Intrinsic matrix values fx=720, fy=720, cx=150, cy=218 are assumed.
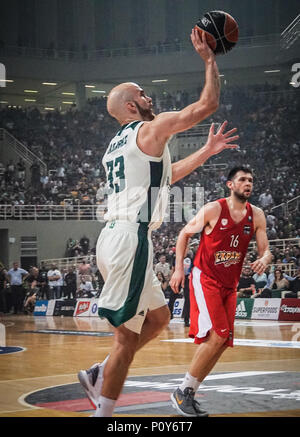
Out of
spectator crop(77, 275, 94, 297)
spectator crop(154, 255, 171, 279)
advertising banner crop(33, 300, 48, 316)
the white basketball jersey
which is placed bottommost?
advertising banner crop(33, 300, 48, 316)

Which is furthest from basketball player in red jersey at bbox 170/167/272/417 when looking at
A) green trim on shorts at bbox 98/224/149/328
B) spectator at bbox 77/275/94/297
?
spectator at bbox 77/275/94/297

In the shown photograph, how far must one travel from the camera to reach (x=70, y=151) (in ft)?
107

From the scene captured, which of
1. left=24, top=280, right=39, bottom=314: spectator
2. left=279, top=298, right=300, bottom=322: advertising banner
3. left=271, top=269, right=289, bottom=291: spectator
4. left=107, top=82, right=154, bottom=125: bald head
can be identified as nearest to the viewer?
left=107, top=82, right=154, bottom=125: bald head

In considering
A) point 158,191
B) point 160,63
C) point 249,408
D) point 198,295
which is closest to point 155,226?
point 158,191

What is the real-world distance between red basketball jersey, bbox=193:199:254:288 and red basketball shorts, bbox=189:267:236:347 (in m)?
0.07

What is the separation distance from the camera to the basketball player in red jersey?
5715mm

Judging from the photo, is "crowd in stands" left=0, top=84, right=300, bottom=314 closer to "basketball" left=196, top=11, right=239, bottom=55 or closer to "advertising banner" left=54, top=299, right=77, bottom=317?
"advertising banner" left=54, top=299, right=77, bottom=317

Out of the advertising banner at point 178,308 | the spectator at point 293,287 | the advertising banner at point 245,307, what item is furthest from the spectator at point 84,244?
the spectator at point 293,287

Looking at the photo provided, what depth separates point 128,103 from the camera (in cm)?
496

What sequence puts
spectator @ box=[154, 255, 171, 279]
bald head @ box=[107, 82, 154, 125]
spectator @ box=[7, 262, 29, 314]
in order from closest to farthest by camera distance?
bald head @ box=[107, 82, 154, 125] → spectator @ box=[154, 255, 171, 279] → spectator @ box=[7, 262, 29, 314]

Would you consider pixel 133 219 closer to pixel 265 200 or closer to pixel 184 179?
pixel 265 200

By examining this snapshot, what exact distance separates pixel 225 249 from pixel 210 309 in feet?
1.83
